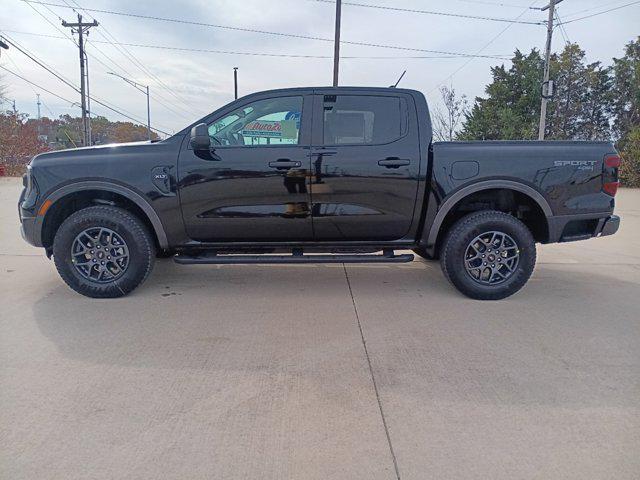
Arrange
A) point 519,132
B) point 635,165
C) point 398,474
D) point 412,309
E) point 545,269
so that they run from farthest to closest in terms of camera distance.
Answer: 1. point 519,132
2. point 635,165
3. point 545,269
4. point 412,309
5. point 398,474

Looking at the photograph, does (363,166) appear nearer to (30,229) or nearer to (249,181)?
(249,181)

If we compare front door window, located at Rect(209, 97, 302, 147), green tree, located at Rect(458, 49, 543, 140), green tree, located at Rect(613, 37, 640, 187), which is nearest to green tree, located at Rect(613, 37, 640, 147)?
green tree, located at Rect(613, 37, 640, 187)

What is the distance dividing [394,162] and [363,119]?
21.6 inches

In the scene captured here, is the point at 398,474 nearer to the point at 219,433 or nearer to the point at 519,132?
the point at 219,433

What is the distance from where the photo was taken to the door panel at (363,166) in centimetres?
433

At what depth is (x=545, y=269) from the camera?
5867mm

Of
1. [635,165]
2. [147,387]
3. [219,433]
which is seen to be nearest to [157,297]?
[147,387]

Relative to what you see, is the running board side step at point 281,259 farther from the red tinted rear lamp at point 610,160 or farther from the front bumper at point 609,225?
the red tinted rear lamp at point 610,160

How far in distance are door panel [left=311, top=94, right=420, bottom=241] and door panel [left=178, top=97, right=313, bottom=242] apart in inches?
5.7

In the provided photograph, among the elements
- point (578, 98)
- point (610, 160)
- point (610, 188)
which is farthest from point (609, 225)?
point (578, 98)

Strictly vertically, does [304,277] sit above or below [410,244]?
below

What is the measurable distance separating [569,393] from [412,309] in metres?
1.64

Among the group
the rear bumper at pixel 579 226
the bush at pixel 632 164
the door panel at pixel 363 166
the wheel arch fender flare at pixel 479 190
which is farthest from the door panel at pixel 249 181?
the bush at pixel 632 164

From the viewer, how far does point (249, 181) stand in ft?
14.1
